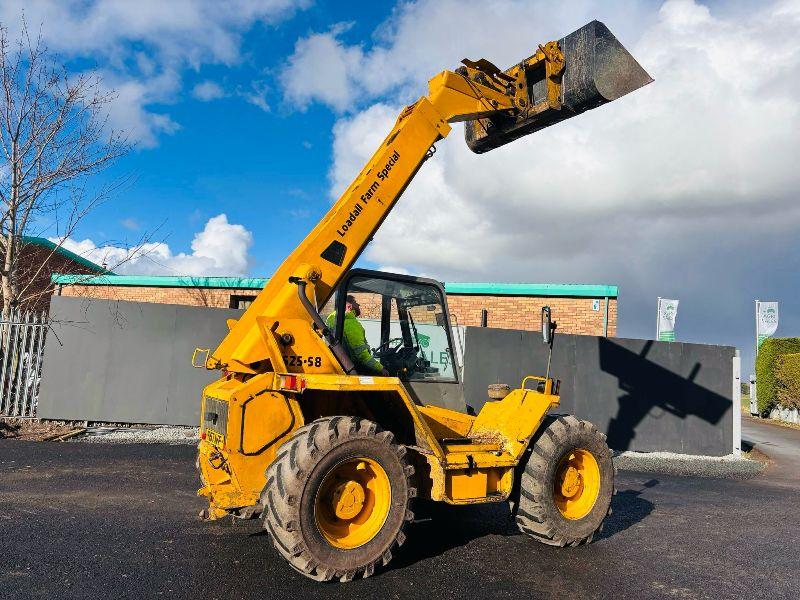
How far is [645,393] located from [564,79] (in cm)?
815

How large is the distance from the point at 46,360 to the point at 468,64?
968 cm

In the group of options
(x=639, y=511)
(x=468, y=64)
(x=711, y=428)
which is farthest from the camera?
(x=711, y=428)

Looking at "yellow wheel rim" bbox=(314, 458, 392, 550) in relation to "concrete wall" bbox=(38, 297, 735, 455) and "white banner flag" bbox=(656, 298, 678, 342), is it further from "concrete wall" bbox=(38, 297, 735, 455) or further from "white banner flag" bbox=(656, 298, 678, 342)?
"white banner flag" bbox=(656, 298, 678, 342)

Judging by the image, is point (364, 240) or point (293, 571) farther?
point (364, 240)

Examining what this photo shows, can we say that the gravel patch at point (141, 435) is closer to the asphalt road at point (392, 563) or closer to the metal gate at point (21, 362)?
the metal gate at point (21, 362)

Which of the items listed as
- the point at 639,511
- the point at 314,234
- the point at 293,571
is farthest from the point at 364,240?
the point at 639,511

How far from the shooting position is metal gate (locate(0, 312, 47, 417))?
10891 mm

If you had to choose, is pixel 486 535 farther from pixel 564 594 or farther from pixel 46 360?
pixel 46 360

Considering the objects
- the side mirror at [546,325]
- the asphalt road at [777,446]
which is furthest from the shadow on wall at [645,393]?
the side mirror at [546,325]

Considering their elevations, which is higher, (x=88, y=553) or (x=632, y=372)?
(x=632, y=372)

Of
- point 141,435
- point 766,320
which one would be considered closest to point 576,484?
point 141,435

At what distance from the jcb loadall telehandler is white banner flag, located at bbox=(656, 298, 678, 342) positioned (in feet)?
45.9

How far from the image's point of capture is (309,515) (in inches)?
151

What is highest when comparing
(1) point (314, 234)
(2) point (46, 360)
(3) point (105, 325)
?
(1) point (314, 234)
